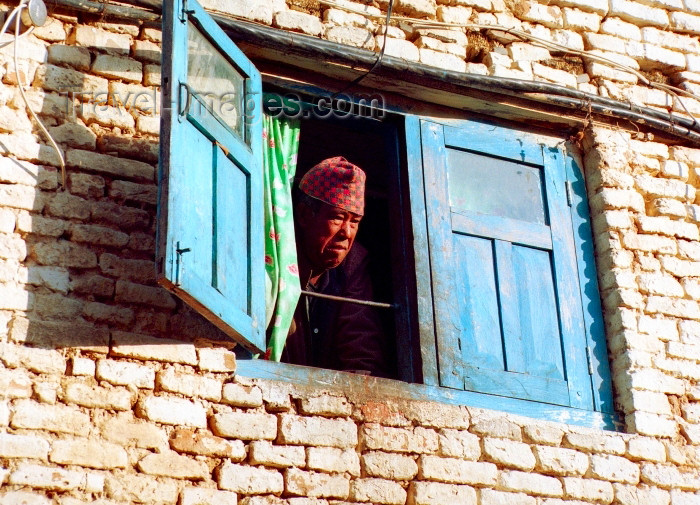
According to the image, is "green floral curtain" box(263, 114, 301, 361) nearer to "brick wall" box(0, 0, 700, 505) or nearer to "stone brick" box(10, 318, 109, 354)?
"brick wall" box(0, 0, 700, 505)

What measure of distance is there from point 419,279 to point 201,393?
120cm

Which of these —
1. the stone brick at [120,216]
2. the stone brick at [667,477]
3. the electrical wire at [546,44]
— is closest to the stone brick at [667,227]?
Result: the electrical wire at [546,44]

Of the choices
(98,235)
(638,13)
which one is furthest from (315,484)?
(638,13)

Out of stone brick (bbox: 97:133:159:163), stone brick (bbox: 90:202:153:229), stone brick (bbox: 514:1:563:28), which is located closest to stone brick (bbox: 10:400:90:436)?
stone brick (bbox: 90:202:153:229)

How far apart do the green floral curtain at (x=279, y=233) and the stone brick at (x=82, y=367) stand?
2.70ft

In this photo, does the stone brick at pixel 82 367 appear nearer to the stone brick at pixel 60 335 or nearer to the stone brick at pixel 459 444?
the stone brick at pixel 60 335

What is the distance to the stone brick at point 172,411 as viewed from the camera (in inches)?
181

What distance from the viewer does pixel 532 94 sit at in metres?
5.90

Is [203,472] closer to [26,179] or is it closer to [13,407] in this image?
[13,407]

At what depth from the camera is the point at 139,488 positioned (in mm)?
4402

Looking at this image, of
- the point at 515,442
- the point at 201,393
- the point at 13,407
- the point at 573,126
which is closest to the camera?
the point at 13,407

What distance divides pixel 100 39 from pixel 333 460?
6.78ft

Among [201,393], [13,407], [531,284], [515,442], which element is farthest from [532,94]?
[13,407]

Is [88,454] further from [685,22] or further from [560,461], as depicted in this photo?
[685,22]
